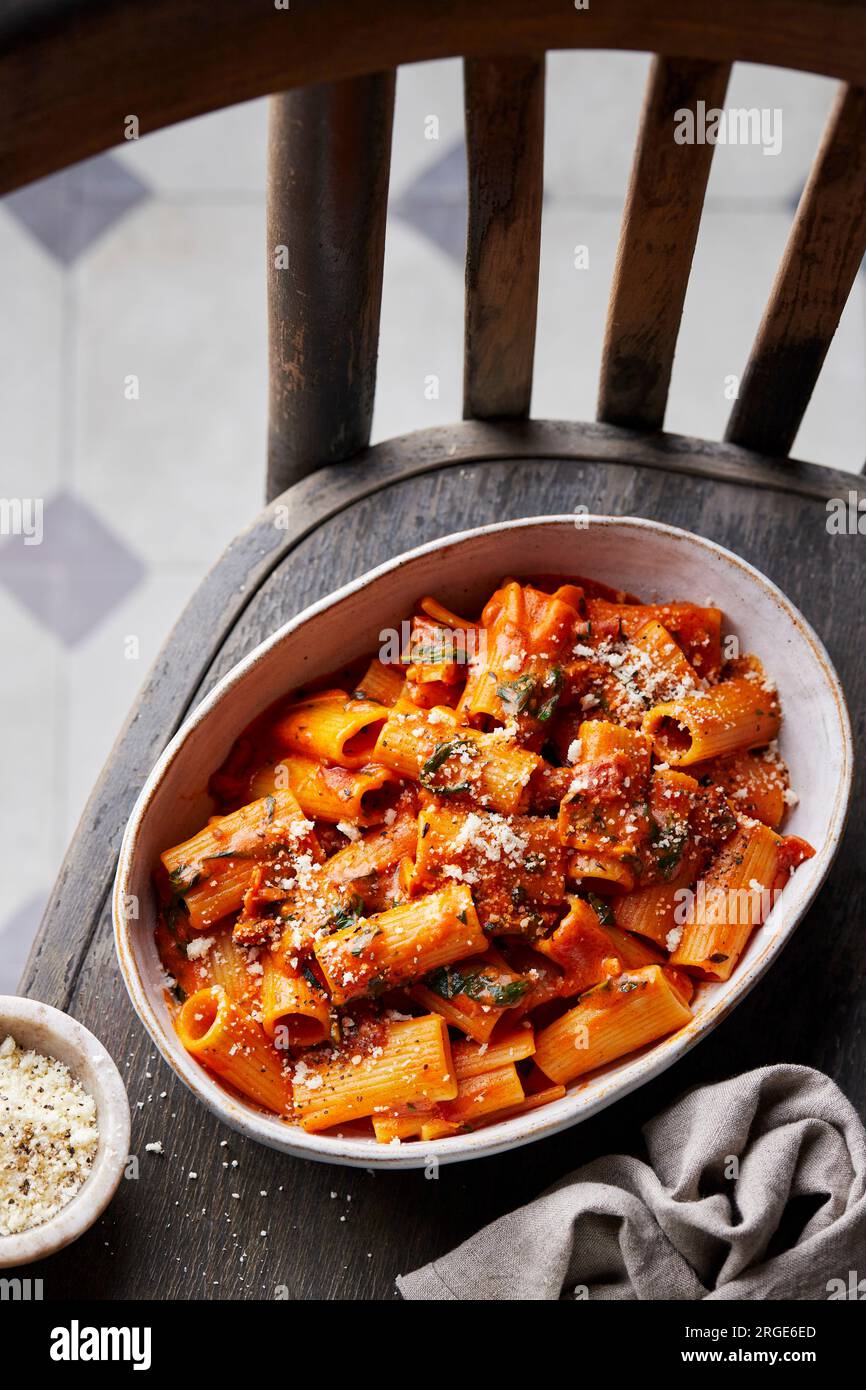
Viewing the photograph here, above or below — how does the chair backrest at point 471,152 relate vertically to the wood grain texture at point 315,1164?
above

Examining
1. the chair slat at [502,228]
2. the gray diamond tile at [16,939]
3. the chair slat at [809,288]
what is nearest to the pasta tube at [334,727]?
the chair slat at [502,228]

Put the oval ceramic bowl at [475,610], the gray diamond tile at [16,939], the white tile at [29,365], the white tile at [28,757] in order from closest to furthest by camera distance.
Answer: the oval ceramic bowl at [475,610] < the gray diamond tile at [16,939] < the white tile at [28,757] < the white tile at [29,365]

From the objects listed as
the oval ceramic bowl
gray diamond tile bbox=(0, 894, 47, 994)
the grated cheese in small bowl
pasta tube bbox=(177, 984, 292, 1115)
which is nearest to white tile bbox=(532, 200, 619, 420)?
the oval ceramic bowl

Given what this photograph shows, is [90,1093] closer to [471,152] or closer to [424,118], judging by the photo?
[471,152]

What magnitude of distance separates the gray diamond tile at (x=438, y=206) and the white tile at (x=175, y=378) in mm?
410

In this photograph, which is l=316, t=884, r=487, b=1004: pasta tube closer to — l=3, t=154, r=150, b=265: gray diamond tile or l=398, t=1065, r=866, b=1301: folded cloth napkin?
l=398, t=1065, r=866, b=1301: folded cloth napkin

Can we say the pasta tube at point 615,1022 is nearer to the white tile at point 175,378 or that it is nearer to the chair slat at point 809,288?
the chair slat at point 809,288

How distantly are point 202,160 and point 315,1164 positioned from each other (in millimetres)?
2864

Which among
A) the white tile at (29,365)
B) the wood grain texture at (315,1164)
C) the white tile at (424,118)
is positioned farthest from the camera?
the white tile at (424,118)

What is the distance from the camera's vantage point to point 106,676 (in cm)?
341

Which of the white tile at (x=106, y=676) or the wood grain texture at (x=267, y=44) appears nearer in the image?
the wood grain texture at (x=267, y=44)

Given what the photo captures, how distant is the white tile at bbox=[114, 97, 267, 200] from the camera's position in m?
3.71

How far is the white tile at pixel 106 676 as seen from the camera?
336cm
